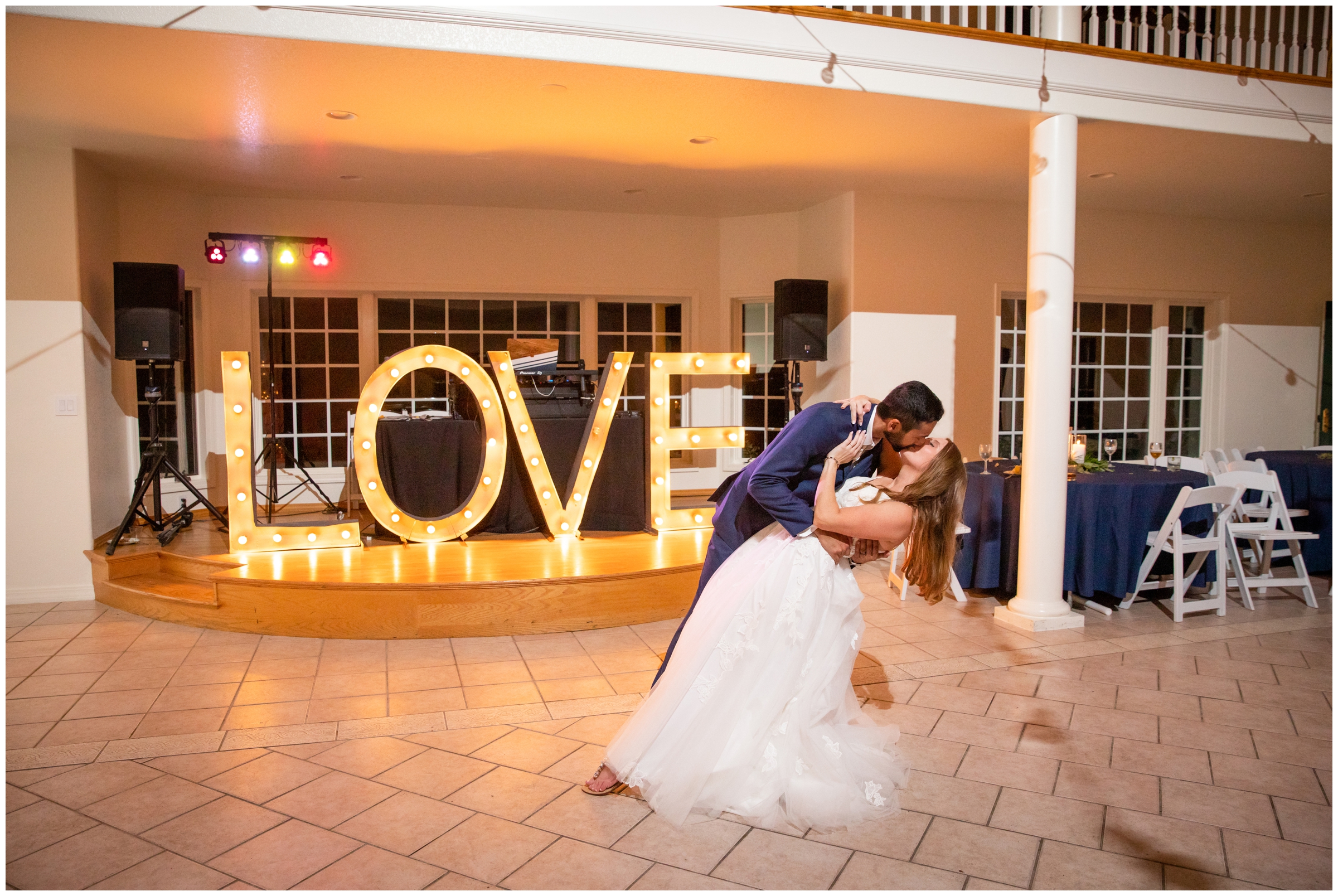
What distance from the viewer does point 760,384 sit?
8.98 m

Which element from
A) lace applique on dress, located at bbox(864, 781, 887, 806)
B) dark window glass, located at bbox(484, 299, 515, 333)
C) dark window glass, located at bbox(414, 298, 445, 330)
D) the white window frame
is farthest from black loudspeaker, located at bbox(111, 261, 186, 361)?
the white window frame

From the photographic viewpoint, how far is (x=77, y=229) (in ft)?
19.1

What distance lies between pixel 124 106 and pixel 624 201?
4.09 m

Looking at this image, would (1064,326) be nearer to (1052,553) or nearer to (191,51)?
(1052,553)

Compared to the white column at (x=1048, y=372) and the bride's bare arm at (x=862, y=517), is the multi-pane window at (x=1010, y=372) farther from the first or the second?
the bride's bare arm at (x=862, y=517)

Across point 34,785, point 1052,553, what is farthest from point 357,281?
point 1052,553

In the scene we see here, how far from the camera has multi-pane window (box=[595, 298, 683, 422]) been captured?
8.91 meters

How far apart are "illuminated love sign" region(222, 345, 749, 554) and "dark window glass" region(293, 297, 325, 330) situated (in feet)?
7.68

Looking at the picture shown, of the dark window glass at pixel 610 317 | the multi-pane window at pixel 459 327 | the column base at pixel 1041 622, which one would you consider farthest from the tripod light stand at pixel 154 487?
the column base at pixel 1041 622

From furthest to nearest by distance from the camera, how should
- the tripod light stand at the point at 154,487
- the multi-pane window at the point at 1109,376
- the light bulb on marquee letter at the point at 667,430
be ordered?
the multi-pane window at the point at 1109,376 < the light bulb on marquee letter at the point at 667,430 < the tripod light stand at the point at 154,487

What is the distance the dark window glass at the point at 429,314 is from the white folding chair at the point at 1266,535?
21.8 ft

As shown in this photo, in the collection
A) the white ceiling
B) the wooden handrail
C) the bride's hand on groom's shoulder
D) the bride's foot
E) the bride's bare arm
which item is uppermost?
the wooden handrail

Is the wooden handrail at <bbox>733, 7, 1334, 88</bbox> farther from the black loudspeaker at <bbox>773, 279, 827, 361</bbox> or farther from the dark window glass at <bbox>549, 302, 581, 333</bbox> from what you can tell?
the dark window glass at <bbox>549, 302, 581, 333</bbox>

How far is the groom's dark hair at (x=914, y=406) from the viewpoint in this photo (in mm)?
2707
